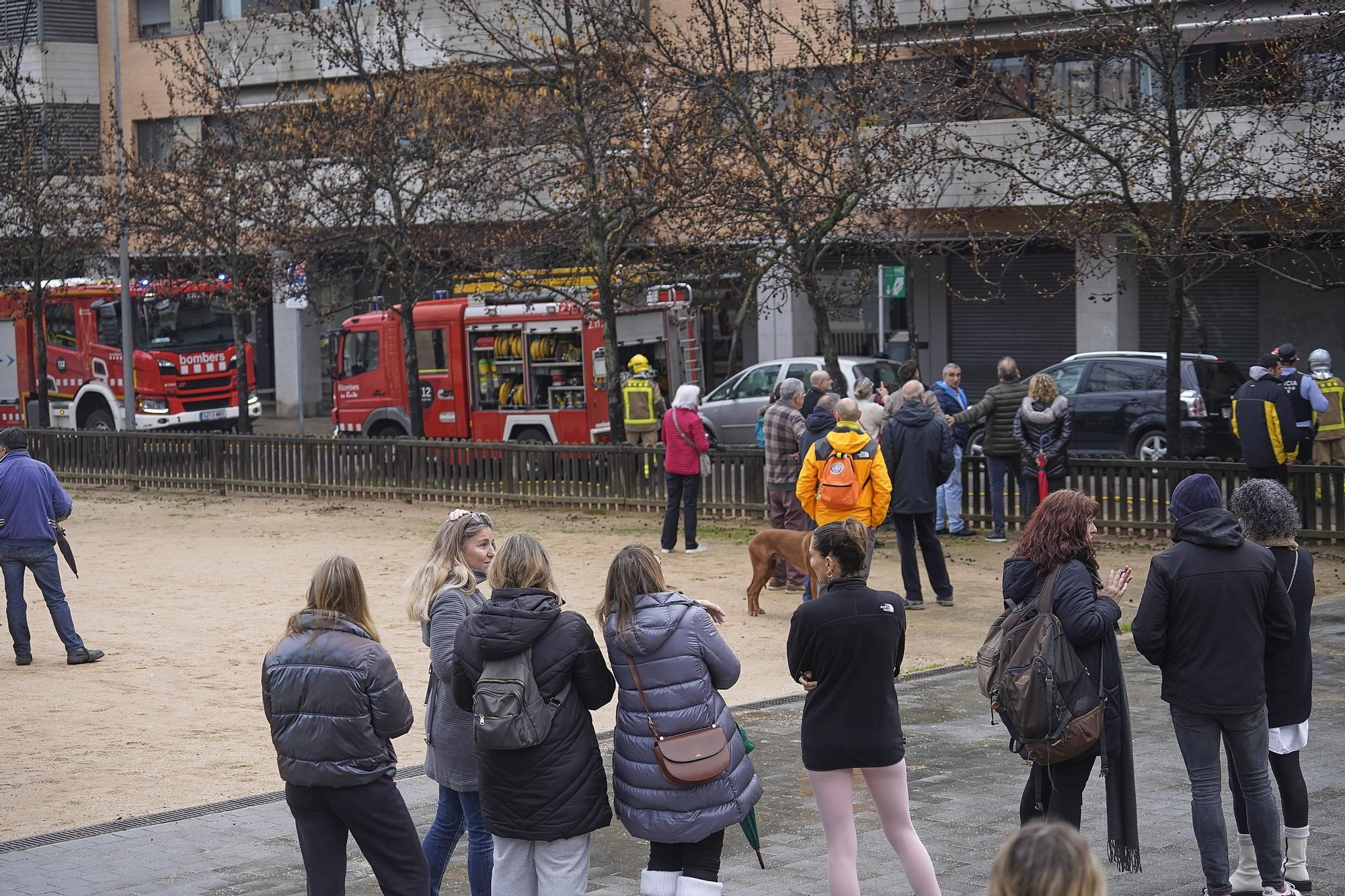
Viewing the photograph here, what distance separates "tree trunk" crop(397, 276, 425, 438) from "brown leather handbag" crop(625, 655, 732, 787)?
2001 cm

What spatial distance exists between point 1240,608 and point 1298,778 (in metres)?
0.85

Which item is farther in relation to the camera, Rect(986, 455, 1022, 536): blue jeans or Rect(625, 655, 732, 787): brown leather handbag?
Rect(986, 455, 1022, 536): blue jeans

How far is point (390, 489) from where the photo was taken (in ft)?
73.3

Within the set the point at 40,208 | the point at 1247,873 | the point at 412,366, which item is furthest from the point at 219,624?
the point at 40,208

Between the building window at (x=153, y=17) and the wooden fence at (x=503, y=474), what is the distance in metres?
17.6

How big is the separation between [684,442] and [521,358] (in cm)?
975

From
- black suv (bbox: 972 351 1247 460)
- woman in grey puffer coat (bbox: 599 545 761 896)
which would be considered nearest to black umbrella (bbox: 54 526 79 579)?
woman in grey puffer coat (bbox: 599 545 761 896)

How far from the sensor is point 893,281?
28.4 meters

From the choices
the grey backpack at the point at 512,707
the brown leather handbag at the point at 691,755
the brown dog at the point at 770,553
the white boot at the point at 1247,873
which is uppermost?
the grey backpack at the point at 512,707

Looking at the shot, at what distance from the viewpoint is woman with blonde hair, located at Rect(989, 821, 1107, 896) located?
9.09 ft

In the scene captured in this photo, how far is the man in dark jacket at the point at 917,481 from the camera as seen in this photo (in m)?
13.1

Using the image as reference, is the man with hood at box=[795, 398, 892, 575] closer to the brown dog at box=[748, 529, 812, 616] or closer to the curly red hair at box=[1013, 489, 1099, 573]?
the brown dog at box=[748, 529, 812, 616]

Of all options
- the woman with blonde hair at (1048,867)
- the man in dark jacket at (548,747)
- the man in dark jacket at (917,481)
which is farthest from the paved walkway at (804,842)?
the man in dark jacket at (917,481)

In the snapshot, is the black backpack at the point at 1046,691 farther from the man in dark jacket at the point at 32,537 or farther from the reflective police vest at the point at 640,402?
the reflective police vest at the point at 640,402
